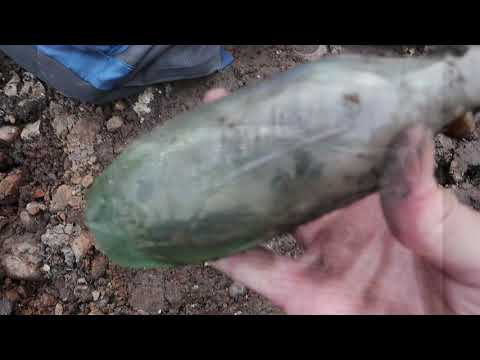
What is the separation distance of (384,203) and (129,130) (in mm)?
1168

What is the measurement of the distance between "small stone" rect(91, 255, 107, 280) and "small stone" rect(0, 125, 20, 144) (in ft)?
1.88

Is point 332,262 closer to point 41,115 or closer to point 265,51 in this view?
point 265,51

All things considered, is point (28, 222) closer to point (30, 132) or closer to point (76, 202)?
point (76, 202)

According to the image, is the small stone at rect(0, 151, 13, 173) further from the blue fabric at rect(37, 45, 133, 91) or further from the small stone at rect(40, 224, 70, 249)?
the blue fabric at rect(37, 45, 133, 91)

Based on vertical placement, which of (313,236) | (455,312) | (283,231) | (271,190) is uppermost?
(271,190)

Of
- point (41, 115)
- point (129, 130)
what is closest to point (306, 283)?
point (129, 130)

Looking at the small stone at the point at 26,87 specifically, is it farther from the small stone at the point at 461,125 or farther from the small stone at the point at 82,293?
the small stone at the point at 461,125

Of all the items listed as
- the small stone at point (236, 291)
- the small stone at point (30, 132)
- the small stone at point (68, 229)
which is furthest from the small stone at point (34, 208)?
the small stone at point (236, 291)

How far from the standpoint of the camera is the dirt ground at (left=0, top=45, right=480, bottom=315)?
1882 millimetres

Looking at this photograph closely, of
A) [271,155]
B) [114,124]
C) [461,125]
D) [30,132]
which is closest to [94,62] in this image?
[114,124]

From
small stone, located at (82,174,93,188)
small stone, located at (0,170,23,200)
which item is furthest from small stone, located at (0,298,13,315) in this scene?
small stone, located at (82,174,93,188)

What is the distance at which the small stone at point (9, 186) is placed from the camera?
1.98 metres

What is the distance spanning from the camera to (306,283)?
1.42 metres

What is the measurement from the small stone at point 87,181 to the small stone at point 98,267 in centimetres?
28
